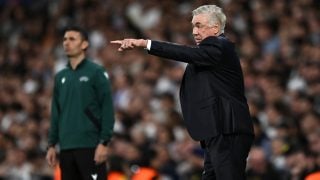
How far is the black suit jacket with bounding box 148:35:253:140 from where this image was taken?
6.41 metres

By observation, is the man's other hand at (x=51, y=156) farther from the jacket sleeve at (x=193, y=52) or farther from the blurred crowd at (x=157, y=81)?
the jacket sleeve at (x=193, y=52)

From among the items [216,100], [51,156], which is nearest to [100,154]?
[51,156]

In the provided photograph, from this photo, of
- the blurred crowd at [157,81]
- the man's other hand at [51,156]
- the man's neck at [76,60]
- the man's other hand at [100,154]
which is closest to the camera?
the man's other hand at [100,154]

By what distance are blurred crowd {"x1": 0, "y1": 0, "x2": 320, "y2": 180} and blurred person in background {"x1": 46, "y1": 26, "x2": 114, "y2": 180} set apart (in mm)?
1986

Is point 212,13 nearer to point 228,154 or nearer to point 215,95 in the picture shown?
point 215,95

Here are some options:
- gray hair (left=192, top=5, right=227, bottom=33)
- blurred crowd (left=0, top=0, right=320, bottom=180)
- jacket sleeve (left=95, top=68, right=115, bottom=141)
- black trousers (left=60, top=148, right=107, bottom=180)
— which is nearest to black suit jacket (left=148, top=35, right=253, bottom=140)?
gray hair (left=192, top=5, right=227, bottom=33)

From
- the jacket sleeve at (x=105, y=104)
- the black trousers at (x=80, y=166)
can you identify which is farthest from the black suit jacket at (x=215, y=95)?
the black trousers at (x=80, y=166)

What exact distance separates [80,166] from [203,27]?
2131mm

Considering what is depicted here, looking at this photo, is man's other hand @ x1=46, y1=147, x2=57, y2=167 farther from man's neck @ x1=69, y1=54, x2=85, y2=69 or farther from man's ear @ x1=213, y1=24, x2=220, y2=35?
man's ear @ x1=213, y1=24, x2=220, y2=35

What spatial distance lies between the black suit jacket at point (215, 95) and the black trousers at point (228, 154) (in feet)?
0.18

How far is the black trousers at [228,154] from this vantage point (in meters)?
6.38

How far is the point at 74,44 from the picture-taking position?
8.22 meters

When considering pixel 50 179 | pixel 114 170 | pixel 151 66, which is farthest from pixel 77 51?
pixel 151 66

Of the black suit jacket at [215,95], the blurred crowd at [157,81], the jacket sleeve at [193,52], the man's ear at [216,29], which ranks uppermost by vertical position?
the man's ear at [216,29]
